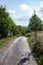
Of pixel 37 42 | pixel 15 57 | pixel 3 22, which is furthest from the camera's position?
pixel 3 22

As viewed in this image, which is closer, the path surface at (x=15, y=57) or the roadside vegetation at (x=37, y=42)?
the path surface at (x=15, y=57)

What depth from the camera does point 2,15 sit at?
213 feet

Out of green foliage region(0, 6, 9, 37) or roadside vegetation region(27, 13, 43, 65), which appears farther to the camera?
green foliage region(0, 6, 9, 37)

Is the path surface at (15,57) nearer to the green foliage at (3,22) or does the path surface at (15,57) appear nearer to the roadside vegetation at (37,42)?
the roadside vegetation at (37,42)

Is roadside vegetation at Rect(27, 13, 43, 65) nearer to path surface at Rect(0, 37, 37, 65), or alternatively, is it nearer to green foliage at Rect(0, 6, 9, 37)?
path surface at Rect(0, 37, 37, 65)

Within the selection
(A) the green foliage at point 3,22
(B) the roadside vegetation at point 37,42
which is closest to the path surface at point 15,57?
(B) the roadside vegetation at point 37,42

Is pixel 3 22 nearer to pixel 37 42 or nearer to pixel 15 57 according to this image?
pixel 37 42

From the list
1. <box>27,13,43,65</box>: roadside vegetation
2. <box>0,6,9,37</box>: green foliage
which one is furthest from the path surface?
<box>0,6,9,37</box>: green foliage

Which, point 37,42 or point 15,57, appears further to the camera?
point 37,42

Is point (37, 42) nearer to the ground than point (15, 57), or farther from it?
farther from it

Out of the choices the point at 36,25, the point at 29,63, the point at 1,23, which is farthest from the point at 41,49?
the point at 1,23

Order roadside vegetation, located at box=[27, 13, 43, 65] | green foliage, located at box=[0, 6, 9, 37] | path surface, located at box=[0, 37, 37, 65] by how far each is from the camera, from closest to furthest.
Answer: path surface, located at box=[0, 37, 37, 65] → roadside vegetation, located at box=[27, 13, 43, 65] → green foliage, located at box=[0, 6, 9, 37]

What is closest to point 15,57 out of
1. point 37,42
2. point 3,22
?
point 37,42

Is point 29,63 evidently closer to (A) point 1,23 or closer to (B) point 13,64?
(B) point 13,64
